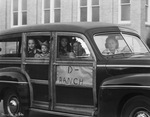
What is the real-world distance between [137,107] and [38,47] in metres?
2.64

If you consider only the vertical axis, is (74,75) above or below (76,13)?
below

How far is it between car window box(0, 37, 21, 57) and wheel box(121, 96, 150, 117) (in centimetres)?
295

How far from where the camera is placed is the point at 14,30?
741cm

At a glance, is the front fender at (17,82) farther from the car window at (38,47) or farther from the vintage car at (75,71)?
the car window at (38,47)

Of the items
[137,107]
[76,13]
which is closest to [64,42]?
[137,107]

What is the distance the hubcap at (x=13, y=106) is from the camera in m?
7.13

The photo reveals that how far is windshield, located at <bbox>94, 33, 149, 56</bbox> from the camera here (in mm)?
6027

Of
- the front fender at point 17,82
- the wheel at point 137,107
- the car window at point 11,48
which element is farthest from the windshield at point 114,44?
the car window at point 11,48

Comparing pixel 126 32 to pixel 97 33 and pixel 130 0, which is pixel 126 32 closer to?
pixel 97 33

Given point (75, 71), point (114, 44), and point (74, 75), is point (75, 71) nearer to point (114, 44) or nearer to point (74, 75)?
point (74, 75)

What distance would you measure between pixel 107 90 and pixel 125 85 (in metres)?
0.34

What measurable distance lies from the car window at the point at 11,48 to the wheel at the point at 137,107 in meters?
2.95

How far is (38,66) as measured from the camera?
22.2ft

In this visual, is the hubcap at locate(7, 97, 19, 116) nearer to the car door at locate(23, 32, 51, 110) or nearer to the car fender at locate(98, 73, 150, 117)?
the car door at locate(23, 32, 51, 110)
